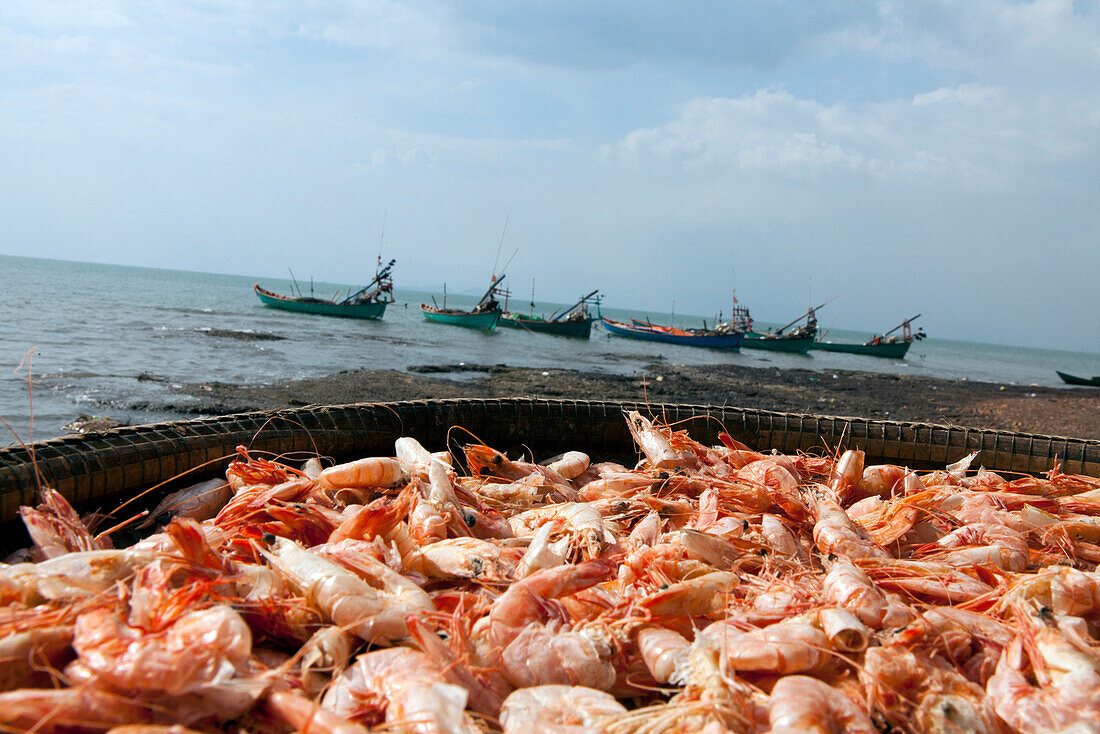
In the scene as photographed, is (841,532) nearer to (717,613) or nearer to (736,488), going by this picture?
(736,488)

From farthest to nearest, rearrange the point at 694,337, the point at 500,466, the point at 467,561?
the point at 694,337 → the point at 500,466 → the point at 467,561

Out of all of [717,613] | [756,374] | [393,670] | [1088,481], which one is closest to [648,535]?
[717,613]

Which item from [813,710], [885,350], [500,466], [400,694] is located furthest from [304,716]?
[885,350]

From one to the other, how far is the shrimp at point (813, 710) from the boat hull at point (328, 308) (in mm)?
42749

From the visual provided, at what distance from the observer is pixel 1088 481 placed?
164 inches

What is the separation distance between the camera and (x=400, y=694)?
1.56 m

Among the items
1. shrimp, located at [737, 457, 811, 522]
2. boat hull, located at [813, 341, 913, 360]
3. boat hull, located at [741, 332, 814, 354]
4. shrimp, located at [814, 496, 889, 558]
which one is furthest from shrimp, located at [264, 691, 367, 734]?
boat hull, located at [813, 341, 913, 360]

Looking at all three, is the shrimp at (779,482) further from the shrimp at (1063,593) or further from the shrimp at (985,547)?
the shrimp at (1063,593)

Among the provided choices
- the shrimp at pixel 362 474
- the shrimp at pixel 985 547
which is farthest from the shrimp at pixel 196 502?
the shrimp at pixel 985 547

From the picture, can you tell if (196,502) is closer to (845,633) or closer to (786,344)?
(845,633)

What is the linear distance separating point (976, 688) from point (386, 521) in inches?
78.8

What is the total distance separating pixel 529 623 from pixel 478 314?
40641mm

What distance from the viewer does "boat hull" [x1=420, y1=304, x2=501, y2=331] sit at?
42.2 meters

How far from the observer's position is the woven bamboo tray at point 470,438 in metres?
3.14
